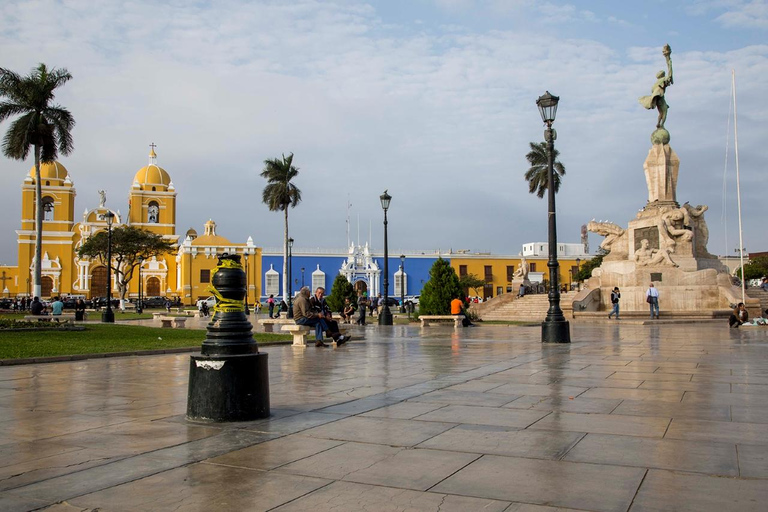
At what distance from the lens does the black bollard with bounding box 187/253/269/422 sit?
17.5ft

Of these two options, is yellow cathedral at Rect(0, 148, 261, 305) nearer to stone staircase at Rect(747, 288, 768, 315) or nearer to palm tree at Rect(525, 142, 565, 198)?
palm tree at Rect(525, 142, 565, 198)

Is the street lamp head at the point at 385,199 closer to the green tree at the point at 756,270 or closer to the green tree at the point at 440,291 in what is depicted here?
the green tree at the point at 440,291

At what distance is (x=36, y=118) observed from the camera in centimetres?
2912

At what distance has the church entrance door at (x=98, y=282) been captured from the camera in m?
69.4

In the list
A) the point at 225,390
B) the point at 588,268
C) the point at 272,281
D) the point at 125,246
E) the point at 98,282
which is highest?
the point at 125,246

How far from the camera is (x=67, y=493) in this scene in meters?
3.48

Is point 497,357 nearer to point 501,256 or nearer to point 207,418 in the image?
point 207,418

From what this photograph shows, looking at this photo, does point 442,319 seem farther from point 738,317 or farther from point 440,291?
point 738,317

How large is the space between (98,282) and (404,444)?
71986mm

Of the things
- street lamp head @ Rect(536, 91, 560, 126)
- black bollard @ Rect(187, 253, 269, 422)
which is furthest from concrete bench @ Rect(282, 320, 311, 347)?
black bollard @ Rect(187, 253, 269, 422)

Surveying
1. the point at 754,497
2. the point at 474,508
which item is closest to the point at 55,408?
the point at 474,508

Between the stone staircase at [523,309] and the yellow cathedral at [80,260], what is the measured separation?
121 feet

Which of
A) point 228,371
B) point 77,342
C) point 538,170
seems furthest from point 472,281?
point 228,371

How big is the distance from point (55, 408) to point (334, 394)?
2613 millimetres
